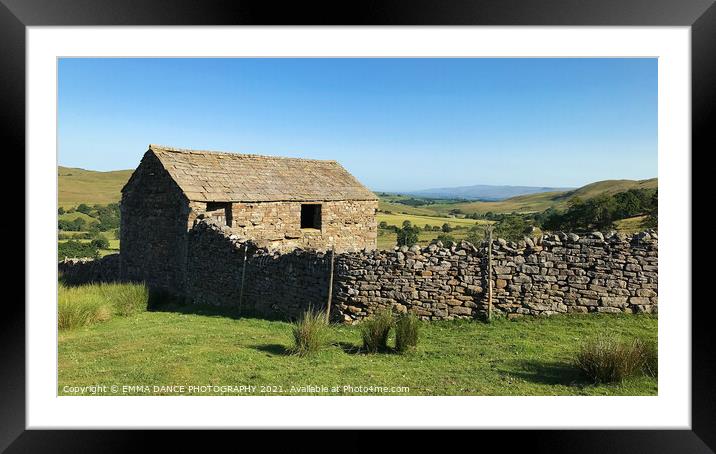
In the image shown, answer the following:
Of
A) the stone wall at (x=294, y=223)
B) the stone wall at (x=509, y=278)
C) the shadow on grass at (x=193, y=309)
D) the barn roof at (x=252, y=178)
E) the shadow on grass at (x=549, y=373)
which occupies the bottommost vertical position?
the shadow on grass at (x=193, y=309)

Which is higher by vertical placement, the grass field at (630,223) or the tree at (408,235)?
the grass field at (630,223)

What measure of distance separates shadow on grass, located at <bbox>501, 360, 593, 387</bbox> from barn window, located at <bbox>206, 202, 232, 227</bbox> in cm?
860

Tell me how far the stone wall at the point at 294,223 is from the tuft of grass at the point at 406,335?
14.3ft

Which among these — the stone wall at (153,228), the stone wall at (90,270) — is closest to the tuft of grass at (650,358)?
the stone wall at (153,228)

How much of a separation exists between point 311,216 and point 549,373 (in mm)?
11348

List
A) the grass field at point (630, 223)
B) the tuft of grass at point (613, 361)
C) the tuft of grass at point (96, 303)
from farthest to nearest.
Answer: the grass field at point (630, 223) < the tuft of grass at point (96, 303) < the tuft of grass at point (613, 361)

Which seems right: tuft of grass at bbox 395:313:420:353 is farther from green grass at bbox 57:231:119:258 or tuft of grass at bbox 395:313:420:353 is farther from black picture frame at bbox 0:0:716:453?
green grass at bbox 57:231:119:258

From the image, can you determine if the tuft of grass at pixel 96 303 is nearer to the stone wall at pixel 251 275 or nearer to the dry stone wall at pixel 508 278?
the stone wall at pixel 251 275

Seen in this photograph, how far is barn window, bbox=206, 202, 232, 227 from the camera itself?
1230cm

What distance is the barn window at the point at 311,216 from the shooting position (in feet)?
50.8

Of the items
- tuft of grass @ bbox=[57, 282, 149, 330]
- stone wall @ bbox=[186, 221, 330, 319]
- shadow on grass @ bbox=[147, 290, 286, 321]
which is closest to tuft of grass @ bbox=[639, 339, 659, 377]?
stone wall @ bbox=[186, 221, 330, 319]

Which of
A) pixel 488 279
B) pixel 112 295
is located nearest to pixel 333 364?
pixel 488 279
